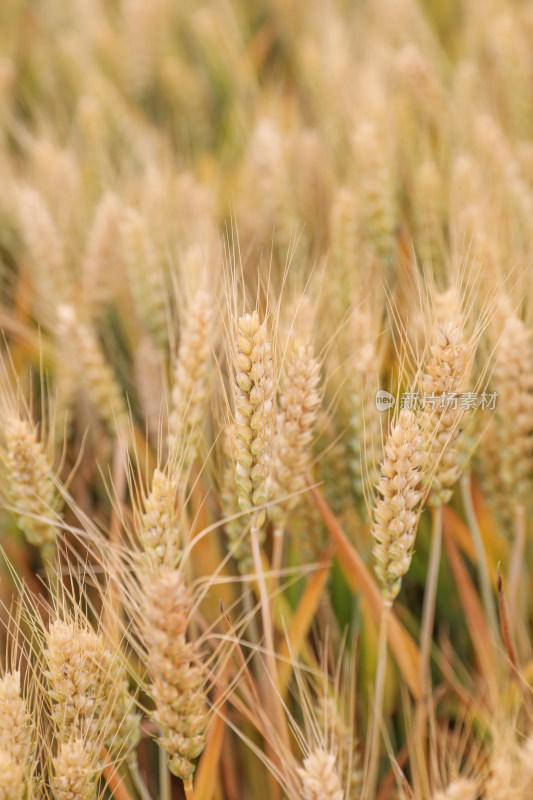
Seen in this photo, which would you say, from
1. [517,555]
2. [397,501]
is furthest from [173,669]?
[517,555]

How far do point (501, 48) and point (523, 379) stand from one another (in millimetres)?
734

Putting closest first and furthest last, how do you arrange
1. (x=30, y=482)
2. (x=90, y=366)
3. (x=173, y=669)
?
1. (x=173, y=669)
2. (x=30, y=482)
3. (x=90, y=366)

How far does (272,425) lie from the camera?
592 mm

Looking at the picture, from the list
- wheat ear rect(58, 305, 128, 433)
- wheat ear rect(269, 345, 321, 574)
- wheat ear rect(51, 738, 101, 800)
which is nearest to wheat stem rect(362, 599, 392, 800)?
wheat ear rect(269, 345, 321, 574)

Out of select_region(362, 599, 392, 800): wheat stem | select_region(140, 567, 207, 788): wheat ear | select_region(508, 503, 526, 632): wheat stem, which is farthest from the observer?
select_region(508, 503, 526, 632): wheat stem

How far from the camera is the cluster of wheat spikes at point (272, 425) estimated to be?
57cm

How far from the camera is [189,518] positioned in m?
0.78

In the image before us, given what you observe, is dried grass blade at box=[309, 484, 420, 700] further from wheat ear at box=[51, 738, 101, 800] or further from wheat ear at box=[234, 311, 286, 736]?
wheat ear at box=[51, 738, 101, 800]

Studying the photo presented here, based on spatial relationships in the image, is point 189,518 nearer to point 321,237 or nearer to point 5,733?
point 5,733

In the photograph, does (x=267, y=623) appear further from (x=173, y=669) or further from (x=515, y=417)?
(x=515, y=417)

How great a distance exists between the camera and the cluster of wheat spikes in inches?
22.5

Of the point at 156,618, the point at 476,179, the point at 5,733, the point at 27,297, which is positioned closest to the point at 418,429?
the point at 156,618

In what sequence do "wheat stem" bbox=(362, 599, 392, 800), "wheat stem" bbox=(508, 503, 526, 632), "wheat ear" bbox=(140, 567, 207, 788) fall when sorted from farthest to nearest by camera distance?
"wheat stem" bbox=(508, 503, 526, 632)
"wheat stem" bbox=(362, 599, 392, 800)
"wheat ear" bbox=(140, 567, 207, 788)

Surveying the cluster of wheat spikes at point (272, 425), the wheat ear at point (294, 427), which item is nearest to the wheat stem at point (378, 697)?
the cluster of wheat spikes at point (272, 425)
